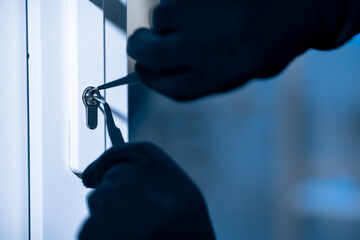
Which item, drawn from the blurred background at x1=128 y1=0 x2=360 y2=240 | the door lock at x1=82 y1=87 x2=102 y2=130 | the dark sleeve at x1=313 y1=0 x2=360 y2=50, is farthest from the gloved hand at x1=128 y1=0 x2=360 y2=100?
the blurred background at x1=128 y1=0 x2=360 y2=240

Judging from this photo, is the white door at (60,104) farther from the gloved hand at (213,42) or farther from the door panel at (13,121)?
the gloved hand at (213,42)

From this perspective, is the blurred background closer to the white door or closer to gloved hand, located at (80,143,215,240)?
the white door

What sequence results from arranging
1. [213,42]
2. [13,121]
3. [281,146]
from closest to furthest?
[213,42]
[13,121]
[281,146]

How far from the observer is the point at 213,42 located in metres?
0.23

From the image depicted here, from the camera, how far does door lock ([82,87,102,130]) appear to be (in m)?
0.42

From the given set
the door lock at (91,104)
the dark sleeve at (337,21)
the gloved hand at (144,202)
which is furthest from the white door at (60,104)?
the dark sleeve at (337,21)

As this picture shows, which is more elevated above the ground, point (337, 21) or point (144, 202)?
point (337, 21)

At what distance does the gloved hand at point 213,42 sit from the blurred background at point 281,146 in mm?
383

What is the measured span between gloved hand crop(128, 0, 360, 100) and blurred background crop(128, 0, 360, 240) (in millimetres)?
383

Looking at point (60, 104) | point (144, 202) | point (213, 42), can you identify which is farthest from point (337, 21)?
point (60, 104)

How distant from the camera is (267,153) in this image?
2.06ft

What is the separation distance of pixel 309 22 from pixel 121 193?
214 millimetres

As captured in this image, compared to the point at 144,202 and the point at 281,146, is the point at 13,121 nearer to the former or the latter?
the point at 144,202

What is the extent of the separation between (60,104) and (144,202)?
0.70 ft
